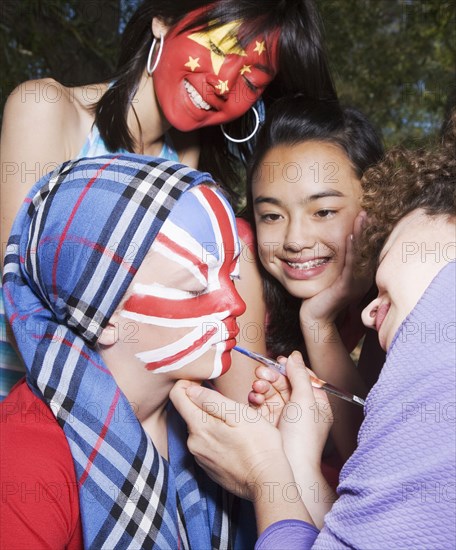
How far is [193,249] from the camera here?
1.38 metres

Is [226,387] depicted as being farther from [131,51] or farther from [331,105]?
[131,51]

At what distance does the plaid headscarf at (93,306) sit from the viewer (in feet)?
4.27

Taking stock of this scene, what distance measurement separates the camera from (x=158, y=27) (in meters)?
2.13

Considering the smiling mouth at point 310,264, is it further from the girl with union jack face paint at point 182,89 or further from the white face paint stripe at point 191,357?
the white face paint stripe at point 191,357

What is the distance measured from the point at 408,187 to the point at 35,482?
0.82 meters

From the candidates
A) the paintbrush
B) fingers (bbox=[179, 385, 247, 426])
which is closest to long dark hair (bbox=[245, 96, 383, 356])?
the paintbrush

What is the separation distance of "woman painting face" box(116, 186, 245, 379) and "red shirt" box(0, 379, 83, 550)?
0.74 ft

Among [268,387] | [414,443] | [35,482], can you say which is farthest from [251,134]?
[414,443]

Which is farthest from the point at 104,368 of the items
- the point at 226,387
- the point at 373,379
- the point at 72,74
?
the point at 72,74

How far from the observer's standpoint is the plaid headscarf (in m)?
1.30

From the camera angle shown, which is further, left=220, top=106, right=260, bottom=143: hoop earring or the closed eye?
left=220, top=106, right=260, bottom=143: hoop earring

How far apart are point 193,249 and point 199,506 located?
574 mm

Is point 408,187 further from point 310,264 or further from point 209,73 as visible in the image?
point 209,73

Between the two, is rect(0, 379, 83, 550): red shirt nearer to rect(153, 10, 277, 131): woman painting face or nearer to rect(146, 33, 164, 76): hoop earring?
rect(153, 10, 277, 131): woman painting face
